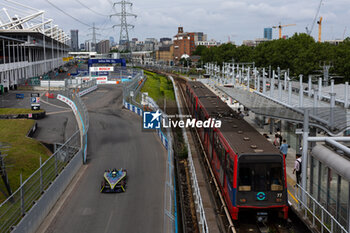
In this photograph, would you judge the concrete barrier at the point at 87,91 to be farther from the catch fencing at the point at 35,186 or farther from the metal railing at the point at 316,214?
the metal railing at the point at 316,214

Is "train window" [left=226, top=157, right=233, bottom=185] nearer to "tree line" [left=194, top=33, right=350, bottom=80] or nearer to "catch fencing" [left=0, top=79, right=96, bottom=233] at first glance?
"catch fencing" [left=0, top=79, right=96, bottom=233]

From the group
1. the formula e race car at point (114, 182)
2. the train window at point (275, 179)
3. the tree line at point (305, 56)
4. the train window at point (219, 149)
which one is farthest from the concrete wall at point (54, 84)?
the train window at point (275, 179)

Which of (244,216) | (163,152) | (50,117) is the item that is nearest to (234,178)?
(244,216)

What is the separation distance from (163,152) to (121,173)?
5.85 meters

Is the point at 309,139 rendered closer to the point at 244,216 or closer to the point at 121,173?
the point at 244,216

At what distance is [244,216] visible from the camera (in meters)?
14.4

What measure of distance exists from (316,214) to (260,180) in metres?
2.31

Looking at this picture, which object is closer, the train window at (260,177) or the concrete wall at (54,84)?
the train window at (260,177)

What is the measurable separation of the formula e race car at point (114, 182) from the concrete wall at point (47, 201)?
6.08 feet

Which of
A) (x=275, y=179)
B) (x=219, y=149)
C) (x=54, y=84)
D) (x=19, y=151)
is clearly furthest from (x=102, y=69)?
(x=275, y=179)

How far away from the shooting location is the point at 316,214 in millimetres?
13016

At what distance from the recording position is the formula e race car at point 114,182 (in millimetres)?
16453

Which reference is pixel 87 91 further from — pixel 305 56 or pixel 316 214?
pixel 316 214

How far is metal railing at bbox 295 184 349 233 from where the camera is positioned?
36.9 feet
